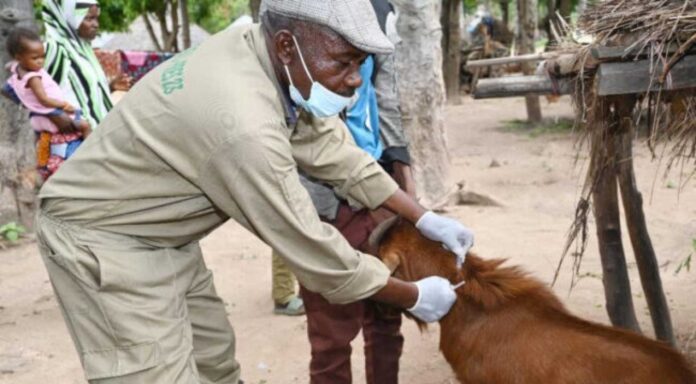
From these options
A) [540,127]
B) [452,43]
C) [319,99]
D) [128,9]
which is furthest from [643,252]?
[128,9]

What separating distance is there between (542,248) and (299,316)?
2250 millimetres

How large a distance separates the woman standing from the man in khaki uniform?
10.4 ft

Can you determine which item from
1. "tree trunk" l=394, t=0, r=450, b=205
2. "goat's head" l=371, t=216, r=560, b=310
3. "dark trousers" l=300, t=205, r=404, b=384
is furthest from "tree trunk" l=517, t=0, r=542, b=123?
"goat's head" l=371, t=216, r=560, b=310

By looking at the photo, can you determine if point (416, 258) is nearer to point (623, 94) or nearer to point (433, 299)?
point (433, 299)

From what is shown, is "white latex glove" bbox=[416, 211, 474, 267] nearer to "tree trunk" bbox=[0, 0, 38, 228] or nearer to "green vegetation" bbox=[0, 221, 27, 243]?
"green vegetation" bbox=[0, 221, 27, 243]

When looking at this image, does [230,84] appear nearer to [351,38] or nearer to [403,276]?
[351,38]

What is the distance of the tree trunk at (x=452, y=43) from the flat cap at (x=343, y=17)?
50.5ft

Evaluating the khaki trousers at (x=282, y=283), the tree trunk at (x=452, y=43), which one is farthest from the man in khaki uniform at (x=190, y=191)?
the tree trunk at (x=452, y=43)

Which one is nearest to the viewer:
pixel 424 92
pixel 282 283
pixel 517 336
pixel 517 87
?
pixel 517 336

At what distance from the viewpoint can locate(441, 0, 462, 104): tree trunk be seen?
59.3 ft

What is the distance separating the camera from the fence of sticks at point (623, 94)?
10.5 ft

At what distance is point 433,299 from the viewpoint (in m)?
3.25

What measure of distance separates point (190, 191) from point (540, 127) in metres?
12.0

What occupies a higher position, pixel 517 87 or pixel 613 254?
pixel 517 87
